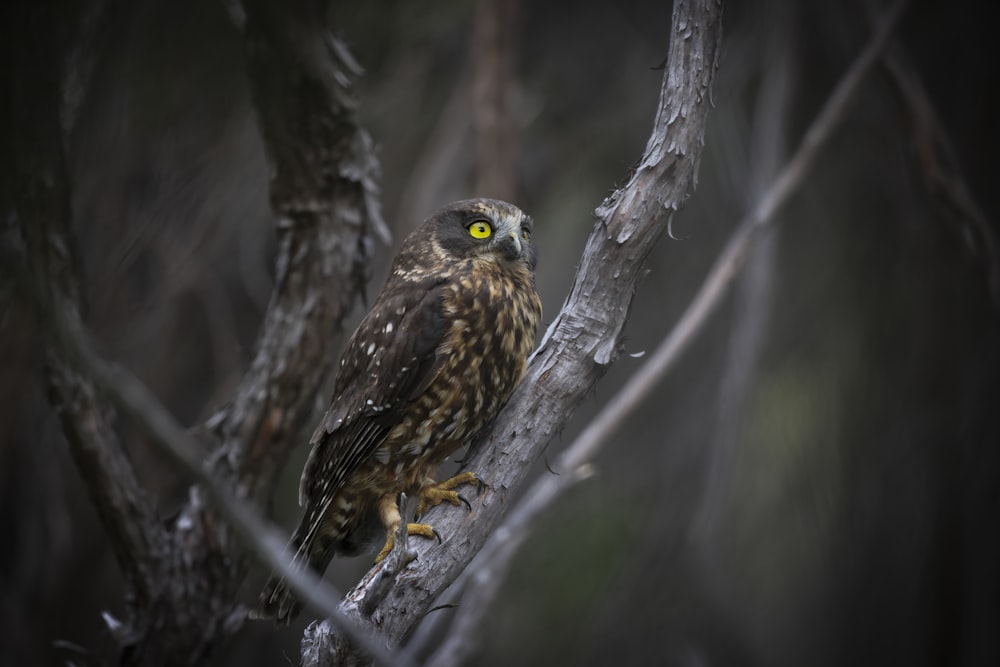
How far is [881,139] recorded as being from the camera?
4375mm

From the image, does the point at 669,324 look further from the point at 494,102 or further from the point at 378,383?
the point at 378,383

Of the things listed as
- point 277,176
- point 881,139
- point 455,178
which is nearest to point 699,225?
point 881,139

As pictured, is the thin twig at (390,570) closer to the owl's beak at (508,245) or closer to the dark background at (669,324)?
the owl's beak at (508,245)

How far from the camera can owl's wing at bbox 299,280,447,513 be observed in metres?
2.53

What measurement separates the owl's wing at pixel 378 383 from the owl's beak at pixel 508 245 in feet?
0.86

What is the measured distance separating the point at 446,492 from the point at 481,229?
984 millimetres

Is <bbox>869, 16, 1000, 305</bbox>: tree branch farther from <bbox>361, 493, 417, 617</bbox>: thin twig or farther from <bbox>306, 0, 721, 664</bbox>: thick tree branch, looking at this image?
<bbox>361, 493, 417, 617</bbox>: thin twig

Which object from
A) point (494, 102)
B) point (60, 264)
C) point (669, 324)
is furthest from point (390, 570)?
point (669, 324)

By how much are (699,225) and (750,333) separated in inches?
67.5

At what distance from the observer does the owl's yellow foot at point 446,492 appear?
225 cm

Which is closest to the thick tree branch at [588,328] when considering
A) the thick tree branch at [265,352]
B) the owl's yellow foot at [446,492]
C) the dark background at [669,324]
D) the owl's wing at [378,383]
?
the owl's yellow foot at [446,492]

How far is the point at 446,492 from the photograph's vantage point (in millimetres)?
2281

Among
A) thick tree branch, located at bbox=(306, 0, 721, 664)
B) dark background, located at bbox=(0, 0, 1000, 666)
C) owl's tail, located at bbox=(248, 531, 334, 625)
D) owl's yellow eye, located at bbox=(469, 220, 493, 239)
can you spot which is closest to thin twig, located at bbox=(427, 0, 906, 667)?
thick tree branch, located at bbox=(306, 0, 721, 664)

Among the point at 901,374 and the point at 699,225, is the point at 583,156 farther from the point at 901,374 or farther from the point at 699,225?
the point at 901,374
